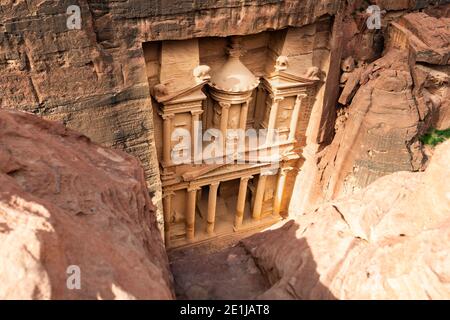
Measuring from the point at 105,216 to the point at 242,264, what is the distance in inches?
57.5

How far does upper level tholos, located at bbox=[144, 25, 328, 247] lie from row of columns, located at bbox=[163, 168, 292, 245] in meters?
0.03

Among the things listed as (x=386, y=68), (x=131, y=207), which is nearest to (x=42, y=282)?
(x=131, y=207)

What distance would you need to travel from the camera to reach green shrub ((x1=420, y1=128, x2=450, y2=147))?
10992 mm

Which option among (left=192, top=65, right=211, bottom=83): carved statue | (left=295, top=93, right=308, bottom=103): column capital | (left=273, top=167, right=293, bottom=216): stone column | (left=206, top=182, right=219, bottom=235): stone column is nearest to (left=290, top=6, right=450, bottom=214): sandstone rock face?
(left=295, top=93, right=308, bottom=103): column capital

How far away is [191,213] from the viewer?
38.6 feet

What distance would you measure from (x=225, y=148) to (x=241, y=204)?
1983mm

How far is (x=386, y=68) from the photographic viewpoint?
419 inches

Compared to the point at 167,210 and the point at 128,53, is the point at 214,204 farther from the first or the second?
the point at 128,53

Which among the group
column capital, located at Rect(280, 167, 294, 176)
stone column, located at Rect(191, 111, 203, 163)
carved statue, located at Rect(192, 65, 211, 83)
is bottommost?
column capital, located at Rect(280, 167, 294, 176)

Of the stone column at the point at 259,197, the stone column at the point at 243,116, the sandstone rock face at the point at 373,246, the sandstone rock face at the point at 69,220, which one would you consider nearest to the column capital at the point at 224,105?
the stone column at the point at 243,116

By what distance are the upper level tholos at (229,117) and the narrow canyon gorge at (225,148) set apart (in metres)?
0.04

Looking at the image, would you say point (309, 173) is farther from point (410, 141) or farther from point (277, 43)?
point (277, 43)

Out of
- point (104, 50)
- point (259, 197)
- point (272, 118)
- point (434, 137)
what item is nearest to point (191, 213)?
point (259, 197)

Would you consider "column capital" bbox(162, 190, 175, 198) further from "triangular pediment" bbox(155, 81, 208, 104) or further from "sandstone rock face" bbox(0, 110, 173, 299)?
"sandstone rock face" bbox(0, 110, 173, 299)
